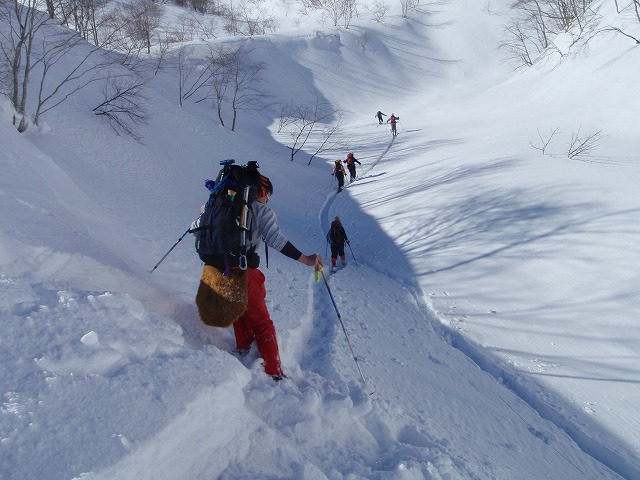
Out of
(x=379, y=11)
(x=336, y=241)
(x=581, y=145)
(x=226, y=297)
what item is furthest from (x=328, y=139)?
(x=379, y=11)

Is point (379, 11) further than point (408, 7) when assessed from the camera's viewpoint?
No

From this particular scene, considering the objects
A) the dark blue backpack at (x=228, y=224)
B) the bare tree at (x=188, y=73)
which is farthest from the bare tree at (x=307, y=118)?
the dark blue backpack at (x=228, y=224)

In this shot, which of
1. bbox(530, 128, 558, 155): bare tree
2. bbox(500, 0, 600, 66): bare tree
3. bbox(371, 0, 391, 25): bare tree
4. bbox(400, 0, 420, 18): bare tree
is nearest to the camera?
bbox(530, 128, 558, 155): bare tree

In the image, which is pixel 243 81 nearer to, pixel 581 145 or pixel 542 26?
pixel 581 145

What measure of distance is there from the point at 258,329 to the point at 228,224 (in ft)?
3.29

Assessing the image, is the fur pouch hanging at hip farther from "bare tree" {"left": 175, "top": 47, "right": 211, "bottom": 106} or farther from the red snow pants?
"bare tree" {"left": 175, "top": 47, "right": 211, "bottom": 106}

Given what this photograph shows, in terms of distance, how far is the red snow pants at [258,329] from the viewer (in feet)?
11.7

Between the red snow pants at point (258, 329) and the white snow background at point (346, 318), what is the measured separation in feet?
0.55

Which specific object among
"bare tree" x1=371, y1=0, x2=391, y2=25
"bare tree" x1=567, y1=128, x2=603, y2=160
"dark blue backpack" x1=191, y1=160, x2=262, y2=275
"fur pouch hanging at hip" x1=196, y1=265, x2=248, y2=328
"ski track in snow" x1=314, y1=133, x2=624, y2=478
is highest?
"bare tree" x1=371, y1=0, x2=391, y2=25

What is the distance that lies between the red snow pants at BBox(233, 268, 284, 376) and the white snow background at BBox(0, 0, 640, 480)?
169mm

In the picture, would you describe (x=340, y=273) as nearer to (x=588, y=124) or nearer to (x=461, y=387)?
(x=461, y=387)

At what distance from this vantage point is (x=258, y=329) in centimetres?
368

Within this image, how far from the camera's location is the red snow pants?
141 inches

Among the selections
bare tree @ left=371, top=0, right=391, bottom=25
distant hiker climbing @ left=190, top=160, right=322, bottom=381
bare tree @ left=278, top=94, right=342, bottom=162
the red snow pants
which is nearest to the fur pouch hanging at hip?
distant hiker climbing @ left=190, top=160, right=322, bottom=381
